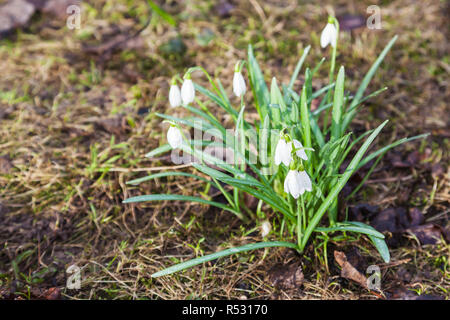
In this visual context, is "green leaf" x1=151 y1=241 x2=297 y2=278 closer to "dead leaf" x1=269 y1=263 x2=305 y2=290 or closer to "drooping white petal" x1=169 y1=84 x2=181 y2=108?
"dead leaf" x1=269 y1=263 x2=305 y2=290

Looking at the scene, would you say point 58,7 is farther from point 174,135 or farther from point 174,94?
point 174,135

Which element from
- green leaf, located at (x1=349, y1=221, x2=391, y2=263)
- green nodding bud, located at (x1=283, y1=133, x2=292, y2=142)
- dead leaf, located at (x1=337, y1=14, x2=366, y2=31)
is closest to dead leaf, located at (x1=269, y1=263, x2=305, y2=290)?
green leaf, located at (x1=349, y1=221, x2=391, y2=263)

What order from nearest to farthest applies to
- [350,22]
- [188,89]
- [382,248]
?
[382,248] < [188,89] < [350,22]

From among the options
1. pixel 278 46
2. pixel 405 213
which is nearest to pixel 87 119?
pixel 278 46

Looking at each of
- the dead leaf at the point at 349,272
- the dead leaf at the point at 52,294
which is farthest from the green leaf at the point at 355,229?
the dead leaf at the point at 52,294

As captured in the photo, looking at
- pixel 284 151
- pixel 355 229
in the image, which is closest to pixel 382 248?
pixel 355 229

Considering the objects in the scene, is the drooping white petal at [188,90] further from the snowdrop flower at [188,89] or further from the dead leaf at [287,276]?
the dead leaf at [287,276]
